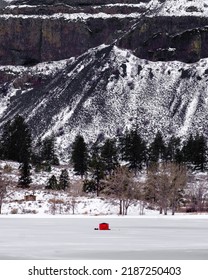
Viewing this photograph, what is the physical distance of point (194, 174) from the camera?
115m

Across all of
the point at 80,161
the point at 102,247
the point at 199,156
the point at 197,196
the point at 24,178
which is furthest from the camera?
the point at 199,156

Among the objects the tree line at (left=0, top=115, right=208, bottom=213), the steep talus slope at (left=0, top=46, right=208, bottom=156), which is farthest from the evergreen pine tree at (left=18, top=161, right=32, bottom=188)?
the steep talus slope at (left=0, top=46, right=208, bottom=156)

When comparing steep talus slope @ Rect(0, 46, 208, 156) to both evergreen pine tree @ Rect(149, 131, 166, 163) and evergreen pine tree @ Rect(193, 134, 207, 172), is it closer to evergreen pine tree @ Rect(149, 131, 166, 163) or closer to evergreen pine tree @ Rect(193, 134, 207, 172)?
evergreen pine tree @ Rect(149, 131, 166, 163)

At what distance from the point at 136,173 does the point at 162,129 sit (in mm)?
48523

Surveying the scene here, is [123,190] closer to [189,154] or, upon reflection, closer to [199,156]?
[189,154]

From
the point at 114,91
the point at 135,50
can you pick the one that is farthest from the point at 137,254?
the point at 135,50

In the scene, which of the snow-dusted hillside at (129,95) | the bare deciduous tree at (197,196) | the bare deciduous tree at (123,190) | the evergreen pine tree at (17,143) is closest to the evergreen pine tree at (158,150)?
the bare deciduous tree at (197,196)

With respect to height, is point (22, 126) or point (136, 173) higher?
point (22, 126)

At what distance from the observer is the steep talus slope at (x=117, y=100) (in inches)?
6427

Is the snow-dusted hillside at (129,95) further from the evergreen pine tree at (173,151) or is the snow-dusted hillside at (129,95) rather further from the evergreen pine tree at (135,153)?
the evergreen pine tree at (135,153)

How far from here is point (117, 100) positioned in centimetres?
17462

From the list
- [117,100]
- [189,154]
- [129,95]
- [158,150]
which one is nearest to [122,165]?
[189,154]

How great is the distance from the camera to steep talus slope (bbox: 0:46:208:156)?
163 metres
